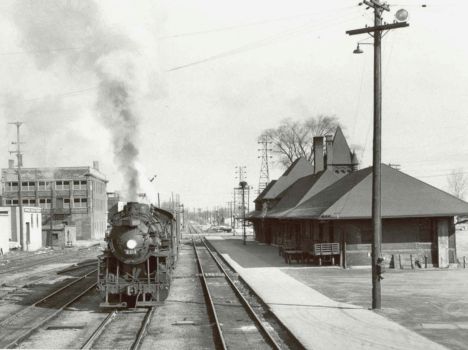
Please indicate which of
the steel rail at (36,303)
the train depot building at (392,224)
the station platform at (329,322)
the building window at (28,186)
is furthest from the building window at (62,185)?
the station platform at (329,322)

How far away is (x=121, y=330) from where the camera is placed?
47.1 feet

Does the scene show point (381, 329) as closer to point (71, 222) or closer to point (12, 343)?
point (12, 343)

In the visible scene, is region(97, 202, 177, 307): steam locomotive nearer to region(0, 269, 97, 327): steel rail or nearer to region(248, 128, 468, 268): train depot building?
region(0, 269, 97, 327): steel rail

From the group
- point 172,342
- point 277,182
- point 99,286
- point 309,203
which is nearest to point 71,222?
point 277,182

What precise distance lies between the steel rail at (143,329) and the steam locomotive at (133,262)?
37 cm

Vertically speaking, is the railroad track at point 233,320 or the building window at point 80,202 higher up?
the building window at point 80,202

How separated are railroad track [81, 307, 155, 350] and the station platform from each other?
11.5 feet

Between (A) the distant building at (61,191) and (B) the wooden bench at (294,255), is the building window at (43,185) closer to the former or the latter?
(A) the distant building at (61,191)

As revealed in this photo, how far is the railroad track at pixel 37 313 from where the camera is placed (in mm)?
13570

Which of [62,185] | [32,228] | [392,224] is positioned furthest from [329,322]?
[62,185]

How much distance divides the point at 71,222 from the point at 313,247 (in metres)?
47.7

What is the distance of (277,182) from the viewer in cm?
5553

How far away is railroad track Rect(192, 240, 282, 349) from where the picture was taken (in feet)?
41.9

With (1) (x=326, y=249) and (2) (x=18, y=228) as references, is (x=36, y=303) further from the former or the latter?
(2) (x=18, y=228)
